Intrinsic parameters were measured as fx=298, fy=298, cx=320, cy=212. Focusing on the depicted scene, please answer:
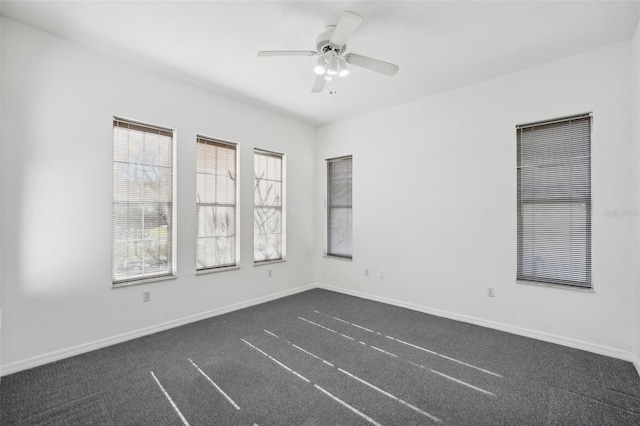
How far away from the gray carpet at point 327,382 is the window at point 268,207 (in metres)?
1.50

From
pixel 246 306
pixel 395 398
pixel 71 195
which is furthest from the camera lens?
pixel 246 306

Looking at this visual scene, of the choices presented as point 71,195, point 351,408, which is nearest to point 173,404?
point 351,408

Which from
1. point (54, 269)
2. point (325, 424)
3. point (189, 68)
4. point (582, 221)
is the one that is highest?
point (189, 68)

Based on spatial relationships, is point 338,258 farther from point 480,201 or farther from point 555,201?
point 555,201

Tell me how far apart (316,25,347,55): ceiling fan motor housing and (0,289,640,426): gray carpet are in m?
2.74

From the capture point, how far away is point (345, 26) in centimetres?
213

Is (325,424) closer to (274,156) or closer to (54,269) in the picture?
(54,269)

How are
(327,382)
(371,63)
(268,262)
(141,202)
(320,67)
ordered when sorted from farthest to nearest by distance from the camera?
(268,262)
(141,202)
(320,67)
(371,63)
(327,382)

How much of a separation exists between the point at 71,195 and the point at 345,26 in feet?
9.30

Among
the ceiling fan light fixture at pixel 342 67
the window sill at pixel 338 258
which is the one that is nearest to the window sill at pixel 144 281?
the window sill at pixel 338 258

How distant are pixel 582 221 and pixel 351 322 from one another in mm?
2680

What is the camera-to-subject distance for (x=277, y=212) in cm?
488

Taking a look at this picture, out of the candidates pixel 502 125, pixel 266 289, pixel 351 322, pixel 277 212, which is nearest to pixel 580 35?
pixel 502 125

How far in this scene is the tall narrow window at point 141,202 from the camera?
3137 mm
